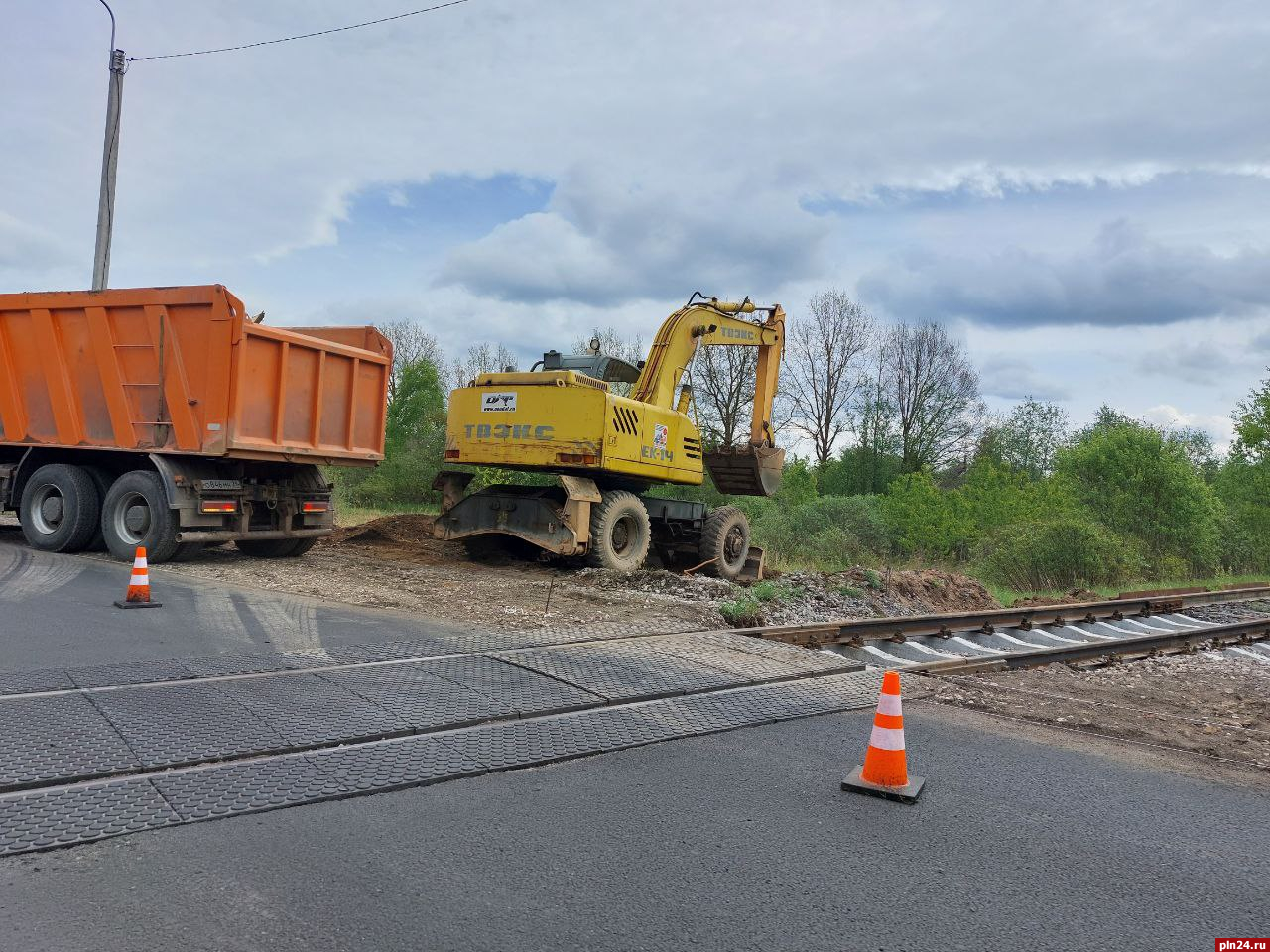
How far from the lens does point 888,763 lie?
192 inches

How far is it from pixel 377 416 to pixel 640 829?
10319mm

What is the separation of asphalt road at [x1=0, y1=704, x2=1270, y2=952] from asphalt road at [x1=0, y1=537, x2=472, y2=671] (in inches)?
136

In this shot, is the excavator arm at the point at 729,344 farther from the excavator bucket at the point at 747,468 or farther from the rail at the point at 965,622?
the rail at the point at 965,622

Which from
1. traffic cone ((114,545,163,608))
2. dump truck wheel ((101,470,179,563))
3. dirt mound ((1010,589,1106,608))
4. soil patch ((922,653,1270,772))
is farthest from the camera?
dirt mound ((1010,589,1106,608))

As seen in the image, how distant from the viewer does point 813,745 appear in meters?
5.73

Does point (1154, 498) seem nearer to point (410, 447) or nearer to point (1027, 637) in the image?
point (1027, 637)

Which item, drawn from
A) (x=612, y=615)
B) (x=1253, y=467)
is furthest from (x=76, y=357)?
(x=1253, y=467)

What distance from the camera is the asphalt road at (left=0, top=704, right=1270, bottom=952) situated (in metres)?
3.30

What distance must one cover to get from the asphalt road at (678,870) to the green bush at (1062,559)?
61.9 feet

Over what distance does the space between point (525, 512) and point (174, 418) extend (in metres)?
4.64

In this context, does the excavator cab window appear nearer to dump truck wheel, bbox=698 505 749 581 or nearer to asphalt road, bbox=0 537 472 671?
dump truck wheel, bbox=698 505 749 581

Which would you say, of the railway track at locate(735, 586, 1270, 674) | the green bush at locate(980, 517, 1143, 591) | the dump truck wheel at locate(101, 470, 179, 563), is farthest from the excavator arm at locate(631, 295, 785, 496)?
the green bush at locate(980, 517, 1143, 591)

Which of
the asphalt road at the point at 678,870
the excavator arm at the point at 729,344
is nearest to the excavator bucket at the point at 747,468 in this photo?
the excavator arm at the point at 729,344

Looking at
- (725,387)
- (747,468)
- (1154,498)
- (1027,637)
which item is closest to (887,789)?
(1027,637)
